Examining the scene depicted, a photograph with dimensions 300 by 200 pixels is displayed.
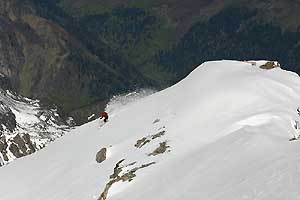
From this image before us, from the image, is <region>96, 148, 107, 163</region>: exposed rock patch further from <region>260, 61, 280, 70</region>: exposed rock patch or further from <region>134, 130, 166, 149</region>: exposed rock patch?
<region>260, 61, 280, 70</region>: exposed rock patch

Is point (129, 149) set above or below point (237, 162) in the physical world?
below

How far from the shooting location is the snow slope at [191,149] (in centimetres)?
3164

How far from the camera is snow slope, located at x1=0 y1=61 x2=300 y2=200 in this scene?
31641 mm

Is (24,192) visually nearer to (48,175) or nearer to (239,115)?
(48,175)

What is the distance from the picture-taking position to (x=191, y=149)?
42.4 metres

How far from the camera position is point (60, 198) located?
47.1m

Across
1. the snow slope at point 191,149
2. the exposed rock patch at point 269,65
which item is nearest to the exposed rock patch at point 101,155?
the snow slope at point 191,149

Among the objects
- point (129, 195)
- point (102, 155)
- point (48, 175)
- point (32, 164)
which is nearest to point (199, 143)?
point (129, 195)

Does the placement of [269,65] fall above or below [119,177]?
below

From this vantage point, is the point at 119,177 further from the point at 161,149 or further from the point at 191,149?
the point at 191,149

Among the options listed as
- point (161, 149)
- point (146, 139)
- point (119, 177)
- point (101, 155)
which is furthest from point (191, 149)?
point (101, 155)

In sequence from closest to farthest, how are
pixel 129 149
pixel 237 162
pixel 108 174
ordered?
pixel 237 162
pixel 108 174
pixel 129 149

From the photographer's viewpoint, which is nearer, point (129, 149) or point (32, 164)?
point (129, 149)

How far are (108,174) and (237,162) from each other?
49.6ft
